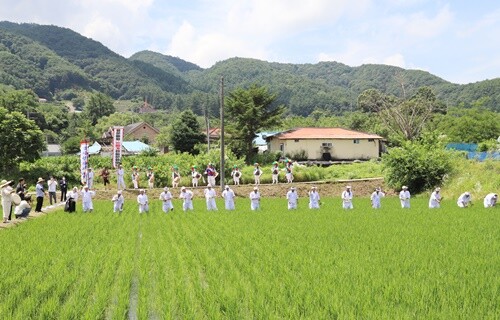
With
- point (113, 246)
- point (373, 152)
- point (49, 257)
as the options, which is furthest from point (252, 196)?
point (373, 152)

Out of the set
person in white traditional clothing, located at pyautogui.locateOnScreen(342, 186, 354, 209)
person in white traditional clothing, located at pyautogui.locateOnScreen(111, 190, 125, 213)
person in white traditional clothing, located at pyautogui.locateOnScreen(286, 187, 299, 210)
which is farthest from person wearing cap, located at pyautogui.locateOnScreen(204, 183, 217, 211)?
person in white traditional clothing, located at pyautogui.locateOnScreen(342, 186, 354, 209)

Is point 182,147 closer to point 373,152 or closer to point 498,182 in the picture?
point 373,152

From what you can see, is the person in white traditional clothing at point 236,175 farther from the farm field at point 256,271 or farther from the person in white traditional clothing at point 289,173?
the farm field at point 256,271

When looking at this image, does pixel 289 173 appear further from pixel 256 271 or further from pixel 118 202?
pixel 256 271

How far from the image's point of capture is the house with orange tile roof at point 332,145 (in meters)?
40.0

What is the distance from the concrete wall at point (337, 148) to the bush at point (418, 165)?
44.9 ft

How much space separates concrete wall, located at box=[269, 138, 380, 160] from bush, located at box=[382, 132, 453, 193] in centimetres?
1369

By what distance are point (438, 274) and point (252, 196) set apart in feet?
39.7

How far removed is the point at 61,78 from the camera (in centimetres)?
16550

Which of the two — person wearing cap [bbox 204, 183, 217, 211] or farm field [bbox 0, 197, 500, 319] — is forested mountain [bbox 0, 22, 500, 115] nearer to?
person wearing cap [bbox 204, 183, 217, 211]

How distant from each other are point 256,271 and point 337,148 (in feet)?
110

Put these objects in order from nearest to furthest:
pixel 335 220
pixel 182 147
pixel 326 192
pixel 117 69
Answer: pixel 335 220
pixel 326 192
pixel 182 147
pixel 117 69

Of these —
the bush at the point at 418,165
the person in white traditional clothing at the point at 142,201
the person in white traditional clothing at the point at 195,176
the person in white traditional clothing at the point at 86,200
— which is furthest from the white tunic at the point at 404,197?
the person in white traditional clothing at the point at 195,176

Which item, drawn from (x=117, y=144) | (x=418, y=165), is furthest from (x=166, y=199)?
(x=418, y=165)
